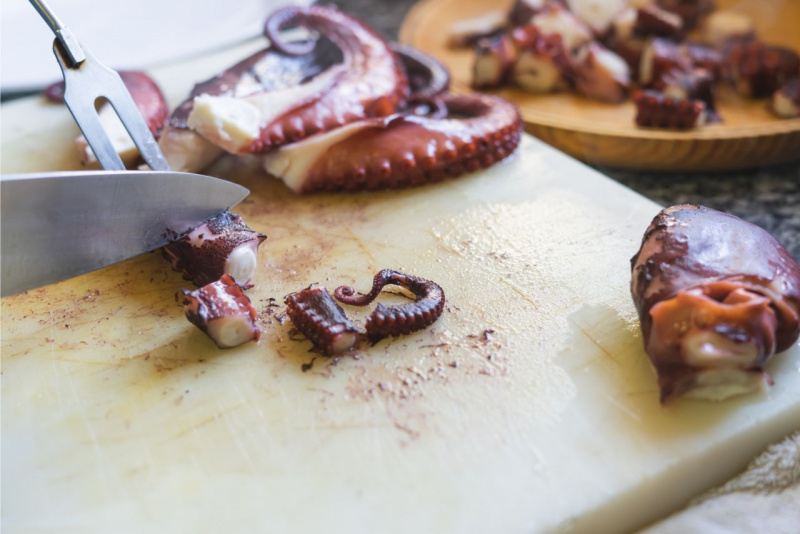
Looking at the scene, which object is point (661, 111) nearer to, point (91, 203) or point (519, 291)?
point (519, 291)

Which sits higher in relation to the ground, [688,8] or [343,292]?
[343,292]

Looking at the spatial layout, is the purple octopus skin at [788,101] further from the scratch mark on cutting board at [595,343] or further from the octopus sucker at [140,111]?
the octopus sucker at [140,111]

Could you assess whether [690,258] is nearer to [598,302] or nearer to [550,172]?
[598,302]

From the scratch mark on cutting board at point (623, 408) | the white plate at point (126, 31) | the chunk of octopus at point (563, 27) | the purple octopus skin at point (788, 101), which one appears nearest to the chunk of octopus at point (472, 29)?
the chunk of octopus at point (563, 27)

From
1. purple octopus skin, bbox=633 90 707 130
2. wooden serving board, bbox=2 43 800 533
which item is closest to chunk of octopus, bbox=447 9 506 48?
purple octopus skin, bbox=633 90 707 130

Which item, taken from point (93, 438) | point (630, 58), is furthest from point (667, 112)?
point (93, 438)

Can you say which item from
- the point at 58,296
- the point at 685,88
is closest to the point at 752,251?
the point at 685,88
